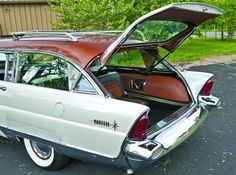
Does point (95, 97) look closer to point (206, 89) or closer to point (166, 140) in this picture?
point (166, 140)

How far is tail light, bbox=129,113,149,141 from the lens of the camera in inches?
105

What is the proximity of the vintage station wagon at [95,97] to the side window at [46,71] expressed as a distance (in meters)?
0.01

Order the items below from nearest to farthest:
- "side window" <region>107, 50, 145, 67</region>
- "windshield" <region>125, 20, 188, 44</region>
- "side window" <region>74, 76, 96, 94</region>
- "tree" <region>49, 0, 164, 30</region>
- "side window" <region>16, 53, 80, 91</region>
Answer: "side window" <region>74, 76, 96, 94</region>, "side window" <region>16, 53, 80, 91</region>, "windshield" <region>125, 20, 188, 44</region>, "side window" <region>107, 50, 145, 67</region>, "tree" <region>49, 0, 164, 30</region>

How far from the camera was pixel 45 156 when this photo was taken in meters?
3.55

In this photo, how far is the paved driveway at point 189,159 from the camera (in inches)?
137

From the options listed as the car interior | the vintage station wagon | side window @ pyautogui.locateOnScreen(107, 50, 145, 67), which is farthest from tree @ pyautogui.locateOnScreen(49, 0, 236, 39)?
the vintage station wagon

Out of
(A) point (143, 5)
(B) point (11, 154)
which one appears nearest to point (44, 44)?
(B) point (11, 154)

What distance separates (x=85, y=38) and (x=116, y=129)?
1237mm

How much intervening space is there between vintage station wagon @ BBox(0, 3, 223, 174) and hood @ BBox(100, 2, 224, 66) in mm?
11

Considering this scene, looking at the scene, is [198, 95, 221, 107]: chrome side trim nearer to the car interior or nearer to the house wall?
the car interior

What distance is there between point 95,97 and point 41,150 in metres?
1.19

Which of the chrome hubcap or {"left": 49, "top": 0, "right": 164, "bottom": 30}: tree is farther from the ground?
{"left": 49, "top": 0, "right": 164, "bottom": 30}: tree

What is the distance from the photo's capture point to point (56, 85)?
3.28 m

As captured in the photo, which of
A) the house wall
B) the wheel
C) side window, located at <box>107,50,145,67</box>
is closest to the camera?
the wheel
